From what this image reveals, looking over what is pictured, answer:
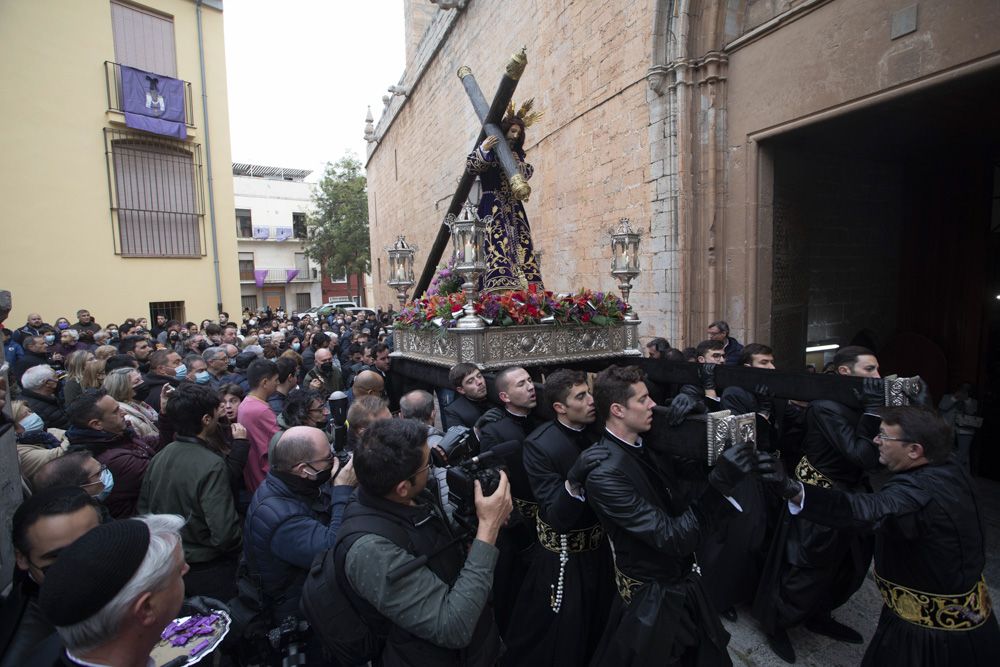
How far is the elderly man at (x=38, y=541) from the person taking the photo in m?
1.68

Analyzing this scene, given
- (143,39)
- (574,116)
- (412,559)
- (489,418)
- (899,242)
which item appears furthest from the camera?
(143,39)

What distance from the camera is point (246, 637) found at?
7.66 ft

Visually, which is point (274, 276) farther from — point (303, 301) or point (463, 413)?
point (463, 413)

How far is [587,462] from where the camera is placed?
A: 2332 millimetres

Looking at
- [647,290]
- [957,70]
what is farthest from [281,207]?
[957,70]

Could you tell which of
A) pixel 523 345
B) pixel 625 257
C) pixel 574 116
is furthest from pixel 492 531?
pixel 574 116

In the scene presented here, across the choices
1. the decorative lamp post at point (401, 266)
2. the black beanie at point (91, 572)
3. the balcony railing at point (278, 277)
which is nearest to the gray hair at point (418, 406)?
the black beanie at point (91, 572)

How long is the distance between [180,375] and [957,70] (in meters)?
8.21

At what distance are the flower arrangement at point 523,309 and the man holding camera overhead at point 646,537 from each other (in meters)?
2.36

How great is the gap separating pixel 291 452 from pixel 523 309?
9.47 ft

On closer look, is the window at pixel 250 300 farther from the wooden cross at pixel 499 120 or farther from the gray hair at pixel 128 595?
the gray hair at pixel 128 595

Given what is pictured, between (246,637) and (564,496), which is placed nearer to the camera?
(246,637)

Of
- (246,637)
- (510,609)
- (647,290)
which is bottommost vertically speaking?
(510,609)

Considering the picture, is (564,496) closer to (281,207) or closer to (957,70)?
(957,70)
